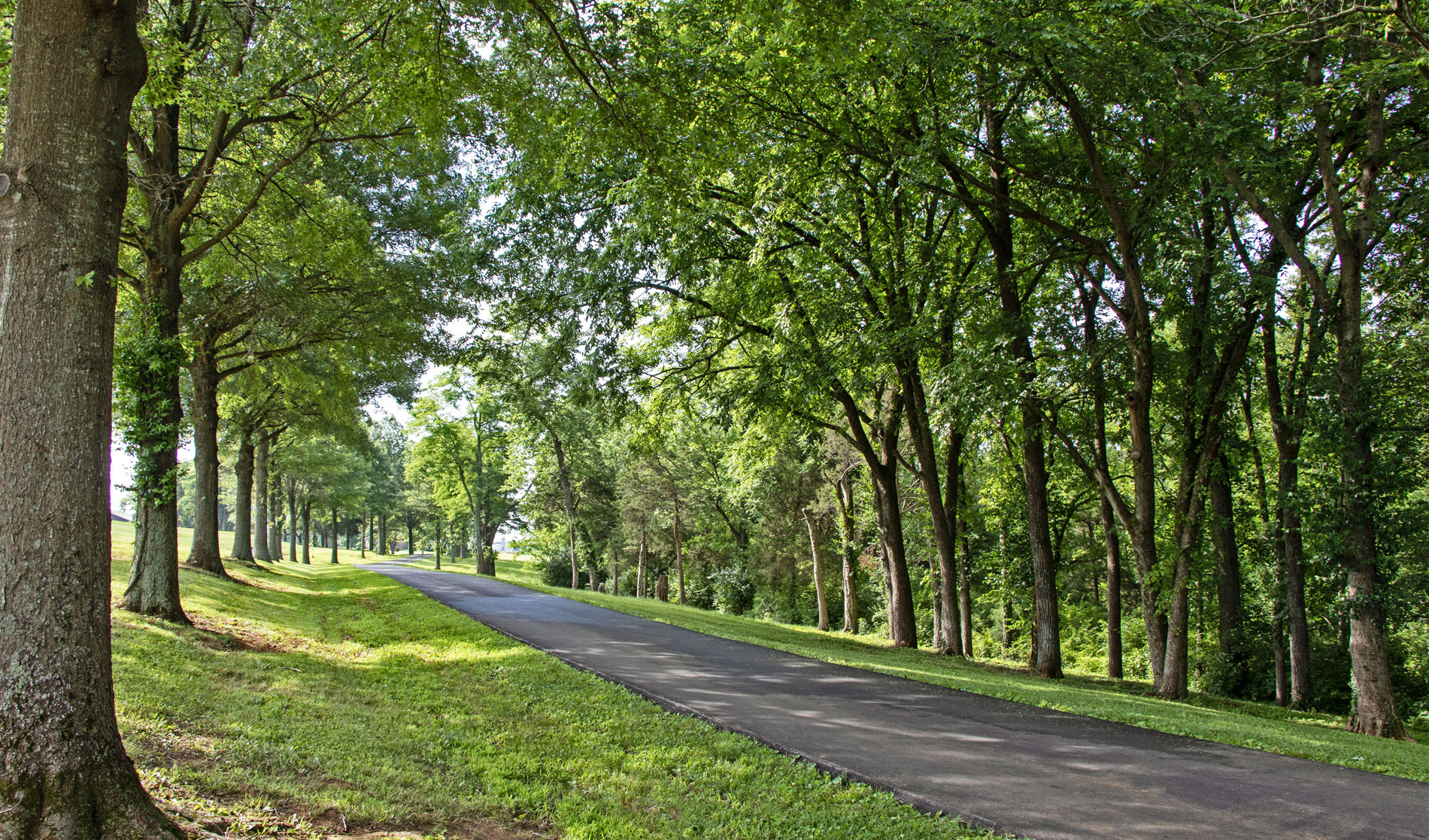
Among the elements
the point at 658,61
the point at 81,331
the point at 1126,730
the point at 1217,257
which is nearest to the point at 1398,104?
the point at 1217,257

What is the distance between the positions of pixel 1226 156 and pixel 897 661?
970cm

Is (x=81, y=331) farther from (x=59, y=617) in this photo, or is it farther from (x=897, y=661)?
(x=897, y=661)

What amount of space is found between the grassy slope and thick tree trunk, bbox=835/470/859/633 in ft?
26.0

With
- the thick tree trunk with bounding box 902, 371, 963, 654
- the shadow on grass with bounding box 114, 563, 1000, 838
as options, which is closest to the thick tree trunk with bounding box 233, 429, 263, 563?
the shadow on grass with bounding box 114, 563, 1000, 838

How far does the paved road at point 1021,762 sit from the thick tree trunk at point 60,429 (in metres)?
4.71

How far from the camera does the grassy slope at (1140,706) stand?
294 inches

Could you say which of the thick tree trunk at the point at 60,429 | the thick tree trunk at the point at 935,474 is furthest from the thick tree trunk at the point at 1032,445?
the thick tree trunk at the point at 60,429

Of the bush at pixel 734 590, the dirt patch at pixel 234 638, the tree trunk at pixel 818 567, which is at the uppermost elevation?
the dirt patch at pixel 234 638

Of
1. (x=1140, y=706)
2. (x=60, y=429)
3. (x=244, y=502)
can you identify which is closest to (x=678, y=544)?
(x=244, y=502)

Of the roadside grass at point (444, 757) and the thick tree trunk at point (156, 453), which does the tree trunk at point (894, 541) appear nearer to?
the roadside grass at point (444, 757)

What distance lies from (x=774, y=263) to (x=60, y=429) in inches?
525

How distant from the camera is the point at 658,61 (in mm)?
7676

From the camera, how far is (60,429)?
3873 mm

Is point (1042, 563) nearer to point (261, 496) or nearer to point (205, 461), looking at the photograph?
point (205, 461)
